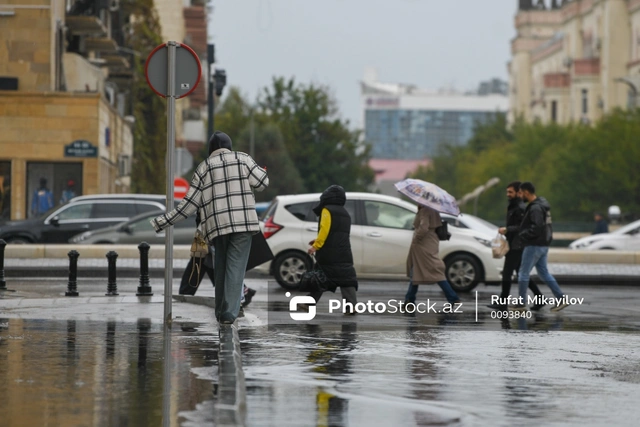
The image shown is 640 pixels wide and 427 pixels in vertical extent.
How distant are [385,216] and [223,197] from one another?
10.3 metres

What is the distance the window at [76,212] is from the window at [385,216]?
Answer: 10.7m

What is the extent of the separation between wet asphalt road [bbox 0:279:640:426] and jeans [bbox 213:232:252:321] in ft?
1.08

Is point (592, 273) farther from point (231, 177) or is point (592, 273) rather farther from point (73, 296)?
point (231, 177)

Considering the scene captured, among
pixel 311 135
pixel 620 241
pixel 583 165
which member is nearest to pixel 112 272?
pixel 620 241

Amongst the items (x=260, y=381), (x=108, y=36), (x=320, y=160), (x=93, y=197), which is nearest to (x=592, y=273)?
(x=93, y=197)

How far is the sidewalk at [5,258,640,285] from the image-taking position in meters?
25.7

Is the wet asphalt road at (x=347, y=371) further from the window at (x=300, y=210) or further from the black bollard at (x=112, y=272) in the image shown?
the window at (x=300, y=210)

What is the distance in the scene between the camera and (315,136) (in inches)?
3725

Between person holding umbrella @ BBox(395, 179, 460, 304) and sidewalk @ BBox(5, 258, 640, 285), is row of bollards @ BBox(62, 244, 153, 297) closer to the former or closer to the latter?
person holding umbrella @ BBox(395, 179, 460, 304)

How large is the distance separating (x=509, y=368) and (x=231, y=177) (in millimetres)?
3476

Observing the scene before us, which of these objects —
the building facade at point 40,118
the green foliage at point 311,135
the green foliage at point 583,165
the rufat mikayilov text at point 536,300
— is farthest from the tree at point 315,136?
the rufat mikayilov text at point 536,300

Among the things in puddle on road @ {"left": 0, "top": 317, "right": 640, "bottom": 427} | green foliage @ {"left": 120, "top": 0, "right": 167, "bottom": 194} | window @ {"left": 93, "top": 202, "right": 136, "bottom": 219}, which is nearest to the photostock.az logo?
puddle on road @ {"left": 0, "top": 317, "right": 640, "bottom": 427}

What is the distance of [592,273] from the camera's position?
89.7ft

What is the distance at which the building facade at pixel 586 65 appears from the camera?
9038 cm
